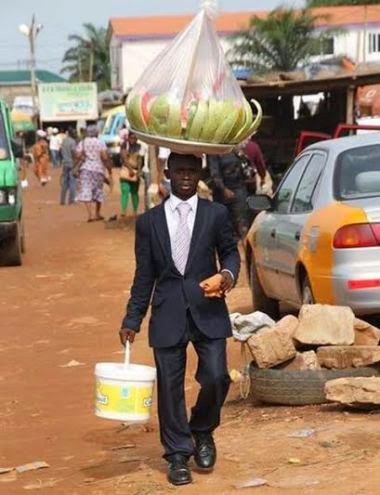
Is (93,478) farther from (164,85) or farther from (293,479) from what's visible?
(164,85)

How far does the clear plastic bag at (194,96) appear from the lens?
6.41 metres

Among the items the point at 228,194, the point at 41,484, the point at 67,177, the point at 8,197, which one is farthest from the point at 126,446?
the point at 67,177

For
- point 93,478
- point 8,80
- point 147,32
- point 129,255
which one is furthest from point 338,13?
point 93,478

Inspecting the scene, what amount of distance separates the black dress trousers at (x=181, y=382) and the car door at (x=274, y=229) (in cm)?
403

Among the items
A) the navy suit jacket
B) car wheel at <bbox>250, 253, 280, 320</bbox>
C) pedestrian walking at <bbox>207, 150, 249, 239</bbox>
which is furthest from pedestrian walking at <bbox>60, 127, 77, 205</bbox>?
the navy suit jacket

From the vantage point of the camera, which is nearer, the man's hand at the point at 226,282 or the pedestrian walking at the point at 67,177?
the man's hand at the point at 226,282

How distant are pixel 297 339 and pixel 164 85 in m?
2.09

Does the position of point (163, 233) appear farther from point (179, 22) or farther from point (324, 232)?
point (179, 22)

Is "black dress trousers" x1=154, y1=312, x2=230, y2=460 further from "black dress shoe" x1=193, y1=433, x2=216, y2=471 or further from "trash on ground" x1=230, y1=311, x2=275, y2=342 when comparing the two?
Result: "trash on ground" x1=230, y1=311, x2=275, y2=342

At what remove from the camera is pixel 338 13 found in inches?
2768

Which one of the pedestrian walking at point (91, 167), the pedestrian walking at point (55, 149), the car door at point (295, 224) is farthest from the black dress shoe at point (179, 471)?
the pedestrian walking at point (55, 149)

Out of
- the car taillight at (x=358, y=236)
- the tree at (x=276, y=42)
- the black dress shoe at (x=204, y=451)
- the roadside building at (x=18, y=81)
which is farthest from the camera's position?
the roadside building at (x=18, y=81)

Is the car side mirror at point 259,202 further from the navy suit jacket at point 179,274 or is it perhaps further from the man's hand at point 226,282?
the man's hand at point 226,282

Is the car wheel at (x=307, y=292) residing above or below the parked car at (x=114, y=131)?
above
